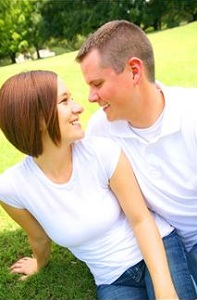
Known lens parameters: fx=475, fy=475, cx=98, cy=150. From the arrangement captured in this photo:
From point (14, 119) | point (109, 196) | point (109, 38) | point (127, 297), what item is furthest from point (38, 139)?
point (127, 297)

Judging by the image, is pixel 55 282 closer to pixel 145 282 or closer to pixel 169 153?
pixel 145 282

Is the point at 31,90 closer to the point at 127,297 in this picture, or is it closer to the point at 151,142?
the point at 151,142

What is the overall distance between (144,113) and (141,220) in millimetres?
614

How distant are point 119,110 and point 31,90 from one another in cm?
60

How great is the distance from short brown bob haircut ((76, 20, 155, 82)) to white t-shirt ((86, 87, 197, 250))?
25 centimetres

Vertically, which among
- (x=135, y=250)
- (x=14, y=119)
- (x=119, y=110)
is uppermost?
(x=14, y=119)

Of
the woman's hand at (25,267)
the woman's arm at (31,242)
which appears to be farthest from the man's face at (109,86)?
the woman's hand at (25,267)

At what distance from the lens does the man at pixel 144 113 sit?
2.72 m

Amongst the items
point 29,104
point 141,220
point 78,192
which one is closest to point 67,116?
point 29,104

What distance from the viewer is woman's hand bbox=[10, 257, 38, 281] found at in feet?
12.1

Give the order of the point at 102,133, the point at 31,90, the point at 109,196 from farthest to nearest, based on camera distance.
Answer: the point at 102,133
the point at 109,196
the point at 31,90

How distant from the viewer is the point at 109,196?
2705 millimetres

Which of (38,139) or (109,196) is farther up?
(38,139)

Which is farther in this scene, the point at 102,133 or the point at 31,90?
the point at 102,133
